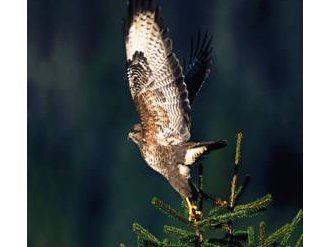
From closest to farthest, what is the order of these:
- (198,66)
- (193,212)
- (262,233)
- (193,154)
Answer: (262,233)
(193,212)
(193,154)
(198,66)

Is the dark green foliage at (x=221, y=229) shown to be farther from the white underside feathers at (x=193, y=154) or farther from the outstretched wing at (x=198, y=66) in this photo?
the outstretched wing at (x=198, y=66)

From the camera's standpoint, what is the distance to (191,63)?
1.63 m

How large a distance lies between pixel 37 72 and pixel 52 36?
0.30 ft

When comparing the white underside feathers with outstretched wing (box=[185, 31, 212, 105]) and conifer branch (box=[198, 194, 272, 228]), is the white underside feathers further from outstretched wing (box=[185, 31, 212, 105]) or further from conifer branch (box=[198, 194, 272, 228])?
conifer branch (box=[198, 194, 272, 228])

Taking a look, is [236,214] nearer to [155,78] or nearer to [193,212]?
[193,212]

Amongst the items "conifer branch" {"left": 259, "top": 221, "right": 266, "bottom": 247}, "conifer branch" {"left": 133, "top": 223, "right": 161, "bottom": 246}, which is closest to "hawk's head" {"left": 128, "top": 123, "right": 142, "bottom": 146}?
"conifer branch" {"left": 133, "top": 223, "right": 161, "bottom": 246}

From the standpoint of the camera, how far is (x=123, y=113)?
5.10 ft

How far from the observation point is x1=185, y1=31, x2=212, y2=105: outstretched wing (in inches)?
61.4

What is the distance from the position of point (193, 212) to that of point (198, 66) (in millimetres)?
417

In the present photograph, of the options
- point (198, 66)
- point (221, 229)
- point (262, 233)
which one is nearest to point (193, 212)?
point (221, 229)

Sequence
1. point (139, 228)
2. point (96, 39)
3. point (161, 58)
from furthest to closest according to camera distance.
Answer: point (96, 39) < point (161, 58) < point (139, 228)

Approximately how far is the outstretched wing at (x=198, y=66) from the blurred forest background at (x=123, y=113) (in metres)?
0.02

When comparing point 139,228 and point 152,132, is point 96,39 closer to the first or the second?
point 152,132

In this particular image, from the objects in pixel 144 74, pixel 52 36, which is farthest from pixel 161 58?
pixel 52 36
